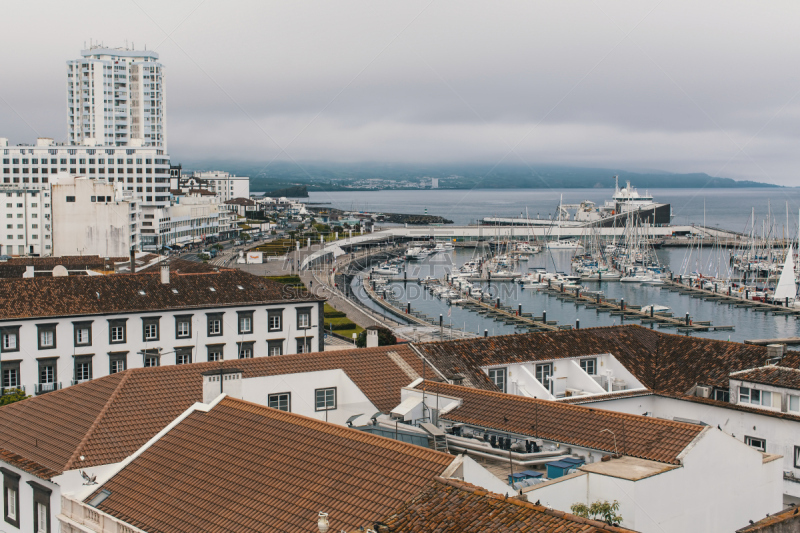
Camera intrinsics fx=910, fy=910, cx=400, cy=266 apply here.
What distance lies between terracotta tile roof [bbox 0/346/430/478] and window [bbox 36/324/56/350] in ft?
59.6

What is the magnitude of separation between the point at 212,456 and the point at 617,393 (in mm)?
12132

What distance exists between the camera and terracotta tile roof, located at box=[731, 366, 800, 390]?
19.9m

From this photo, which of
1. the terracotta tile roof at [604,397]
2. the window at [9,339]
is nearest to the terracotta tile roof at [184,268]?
the window at [9,339]

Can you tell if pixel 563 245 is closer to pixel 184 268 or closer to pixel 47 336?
pixel 184 268

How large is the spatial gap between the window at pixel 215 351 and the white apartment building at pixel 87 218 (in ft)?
161

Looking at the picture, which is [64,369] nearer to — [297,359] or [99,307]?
[99,307]

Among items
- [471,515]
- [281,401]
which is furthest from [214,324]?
[471,515]

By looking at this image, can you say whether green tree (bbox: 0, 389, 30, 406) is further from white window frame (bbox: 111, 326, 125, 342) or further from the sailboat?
the sailboat

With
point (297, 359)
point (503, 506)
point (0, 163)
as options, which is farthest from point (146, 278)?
point (0, 163)

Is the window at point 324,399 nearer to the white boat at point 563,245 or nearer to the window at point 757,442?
the window at point 757,442

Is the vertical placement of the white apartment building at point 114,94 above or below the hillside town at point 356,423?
above

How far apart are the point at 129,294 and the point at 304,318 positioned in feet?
25.3

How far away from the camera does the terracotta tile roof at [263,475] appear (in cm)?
1165

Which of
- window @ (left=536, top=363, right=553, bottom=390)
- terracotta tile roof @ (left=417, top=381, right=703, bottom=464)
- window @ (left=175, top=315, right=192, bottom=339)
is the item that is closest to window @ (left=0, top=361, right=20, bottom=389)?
window @ (left=175, top=315, right=192, bottom=339)
